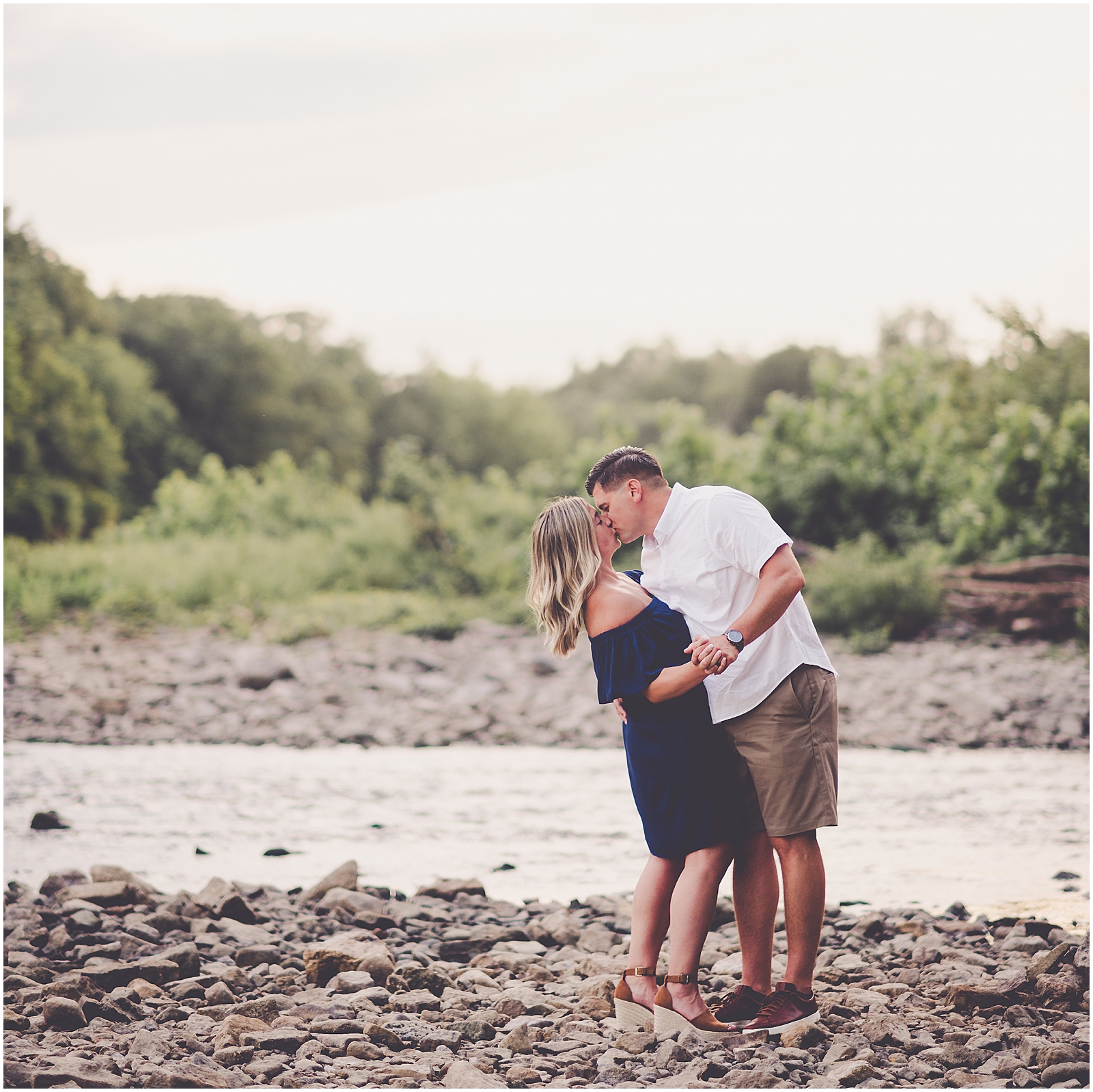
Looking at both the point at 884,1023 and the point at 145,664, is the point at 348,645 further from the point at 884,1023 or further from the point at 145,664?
the point at 884,1023

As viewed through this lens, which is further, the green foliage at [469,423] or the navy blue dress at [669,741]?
the green foliage at [469,423]

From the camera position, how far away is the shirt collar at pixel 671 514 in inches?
169

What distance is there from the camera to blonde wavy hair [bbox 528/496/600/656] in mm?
4184

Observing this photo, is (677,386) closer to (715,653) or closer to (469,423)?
(469,423)

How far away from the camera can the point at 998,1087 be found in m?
3.88

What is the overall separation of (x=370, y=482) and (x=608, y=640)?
42.9m

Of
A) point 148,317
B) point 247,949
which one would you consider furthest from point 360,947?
point 148,317

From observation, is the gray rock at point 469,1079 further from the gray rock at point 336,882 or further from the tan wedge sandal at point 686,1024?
the gray rock at point 336,882

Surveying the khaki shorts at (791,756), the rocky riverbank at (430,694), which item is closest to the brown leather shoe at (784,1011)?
the khaki shorts at (791,756)

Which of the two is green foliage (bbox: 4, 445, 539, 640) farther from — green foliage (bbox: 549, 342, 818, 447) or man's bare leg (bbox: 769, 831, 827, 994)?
green foliage (bbox: 549, 342, 818, 447)

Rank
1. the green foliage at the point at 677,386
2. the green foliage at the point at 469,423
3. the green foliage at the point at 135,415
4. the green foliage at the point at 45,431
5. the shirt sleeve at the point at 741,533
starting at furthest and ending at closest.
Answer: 1. the green foliage at the point at 677,386
2. the green foliage at the point at 469,423
3. the green foliage at the point at 135,415
4. the green foliage at the point at 45,431
5. the shirt sleeve at the point at 741,533

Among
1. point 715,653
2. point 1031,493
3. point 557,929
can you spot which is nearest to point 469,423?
point 1031,493

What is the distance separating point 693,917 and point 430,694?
34.8 feet

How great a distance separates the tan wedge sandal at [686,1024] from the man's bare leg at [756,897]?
215 millimetres
